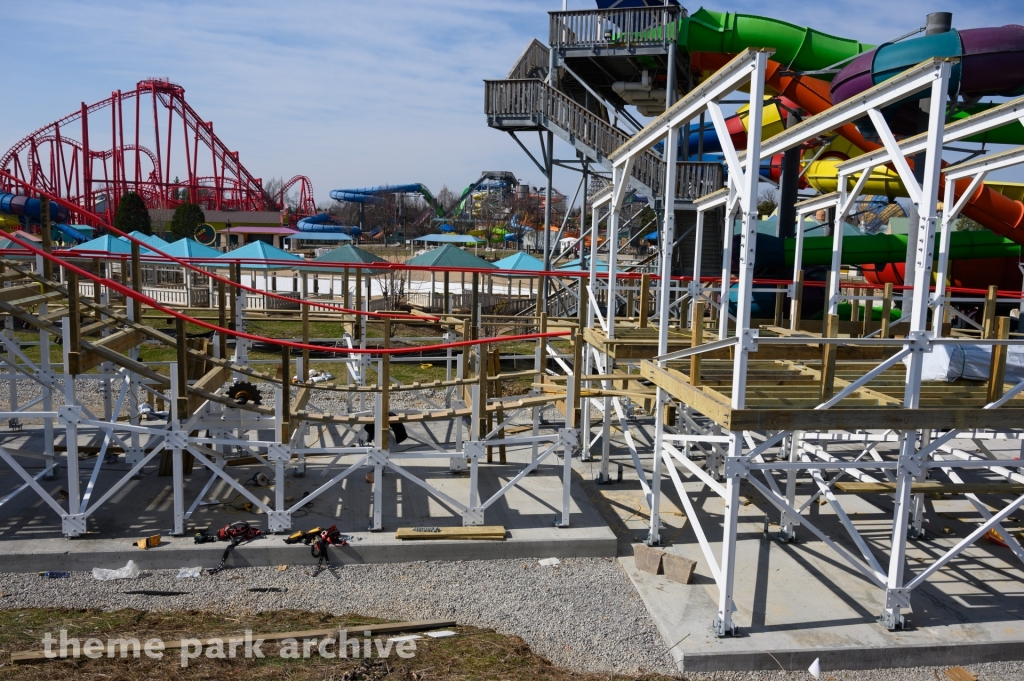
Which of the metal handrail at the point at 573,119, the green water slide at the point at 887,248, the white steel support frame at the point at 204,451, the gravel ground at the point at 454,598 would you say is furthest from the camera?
the green water slide at the point at 887,248

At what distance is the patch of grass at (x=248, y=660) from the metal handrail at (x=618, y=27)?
603 inches

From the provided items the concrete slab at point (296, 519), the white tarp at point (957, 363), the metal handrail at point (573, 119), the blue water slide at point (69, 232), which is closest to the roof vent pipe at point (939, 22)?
the metal handrail at point (573, 119)

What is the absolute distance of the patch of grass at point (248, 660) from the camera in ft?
18.2

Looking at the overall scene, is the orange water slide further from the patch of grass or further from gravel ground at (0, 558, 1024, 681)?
the patch of grass

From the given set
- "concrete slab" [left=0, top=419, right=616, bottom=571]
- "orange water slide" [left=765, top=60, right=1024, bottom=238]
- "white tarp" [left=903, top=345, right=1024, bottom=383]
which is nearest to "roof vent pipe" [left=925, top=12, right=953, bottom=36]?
"orange water slide" [left=765, top=60, right=1024, bottom=238]

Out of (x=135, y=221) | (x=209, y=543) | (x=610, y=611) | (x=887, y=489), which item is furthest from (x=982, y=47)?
(x=135, y=221)

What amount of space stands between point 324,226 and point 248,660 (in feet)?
235

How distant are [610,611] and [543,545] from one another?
1.35 m

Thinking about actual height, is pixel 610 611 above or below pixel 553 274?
below

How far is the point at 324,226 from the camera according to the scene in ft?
244

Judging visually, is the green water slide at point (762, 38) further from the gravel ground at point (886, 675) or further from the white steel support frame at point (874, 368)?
the gravel ground at point (886, 675)

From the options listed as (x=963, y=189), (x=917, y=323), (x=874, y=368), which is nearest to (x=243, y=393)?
(x=874, y=368)

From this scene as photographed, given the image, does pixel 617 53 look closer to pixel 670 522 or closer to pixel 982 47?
pixel 982 47

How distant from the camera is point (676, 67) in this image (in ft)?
63.4
